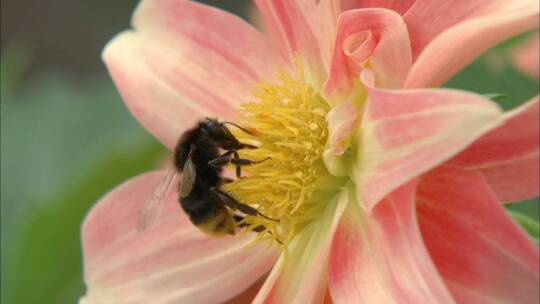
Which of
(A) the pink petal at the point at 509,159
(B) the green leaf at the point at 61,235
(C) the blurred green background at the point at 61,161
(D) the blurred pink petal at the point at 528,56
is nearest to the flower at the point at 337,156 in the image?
(A) the pink petal at the point at 509,159

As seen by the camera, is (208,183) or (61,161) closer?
(208,183)

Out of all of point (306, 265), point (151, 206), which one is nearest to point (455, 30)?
point (306, 265)

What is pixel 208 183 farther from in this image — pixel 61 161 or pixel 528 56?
pixel 61 161

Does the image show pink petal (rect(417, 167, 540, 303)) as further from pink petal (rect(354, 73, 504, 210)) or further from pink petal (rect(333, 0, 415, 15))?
pink petal (rect(333, 0, 415, 15))

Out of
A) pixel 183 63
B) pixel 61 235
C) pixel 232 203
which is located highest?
pixel 183 63

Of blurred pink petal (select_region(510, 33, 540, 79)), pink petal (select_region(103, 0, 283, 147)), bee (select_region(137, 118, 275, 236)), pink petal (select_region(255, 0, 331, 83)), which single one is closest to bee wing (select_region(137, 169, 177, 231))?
bee (select_region(137, 118, 275, 236))

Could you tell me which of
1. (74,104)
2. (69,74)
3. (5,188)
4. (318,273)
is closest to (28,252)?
(5,188)

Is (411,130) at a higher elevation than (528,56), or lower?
lower
